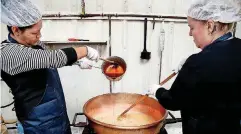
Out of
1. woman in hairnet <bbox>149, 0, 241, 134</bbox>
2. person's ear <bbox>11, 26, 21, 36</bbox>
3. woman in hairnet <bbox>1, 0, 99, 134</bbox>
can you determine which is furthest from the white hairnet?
person's ear <bbox>11, 26, 21, 36</bbox>

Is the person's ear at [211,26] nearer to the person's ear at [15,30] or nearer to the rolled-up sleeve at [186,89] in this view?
the rolled-up sleeve at [186,89]

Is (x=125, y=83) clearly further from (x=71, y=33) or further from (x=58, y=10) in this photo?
(x=58, y=10)

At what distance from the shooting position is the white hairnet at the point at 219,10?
1.09m

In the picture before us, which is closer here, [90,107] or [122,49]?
[90,107]

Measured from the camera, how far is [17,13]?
117cm

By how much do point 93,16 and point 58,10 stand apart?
1.04 ft

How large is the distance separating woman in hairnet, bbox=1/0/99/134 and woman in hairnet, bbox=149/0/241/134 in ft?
1.80

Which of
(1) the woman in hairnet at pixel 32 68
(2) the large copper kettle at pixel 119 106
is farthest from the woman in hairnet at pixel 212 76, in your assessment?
(1) the woman in hairnet at pixel 32 68

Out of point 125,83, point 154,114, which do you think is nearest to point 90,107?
point 154,114

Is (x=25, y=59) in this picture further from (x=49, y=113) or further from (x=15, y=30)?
(x=49, y=113)

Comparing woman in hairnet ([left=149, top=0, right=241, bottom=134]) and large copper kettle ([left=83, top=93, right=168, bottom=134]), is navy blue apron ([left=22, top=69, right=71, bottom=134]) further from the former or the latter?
woman in hairnet ([left=149, top=0, right=241, bottom=134])

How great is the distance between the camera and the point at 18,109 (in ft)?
4.29

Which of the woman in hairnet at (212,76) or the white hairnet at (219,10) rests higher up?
the white hairnet at (219,10)

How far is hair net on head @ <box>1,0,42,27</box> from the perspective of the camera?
1164 mm
